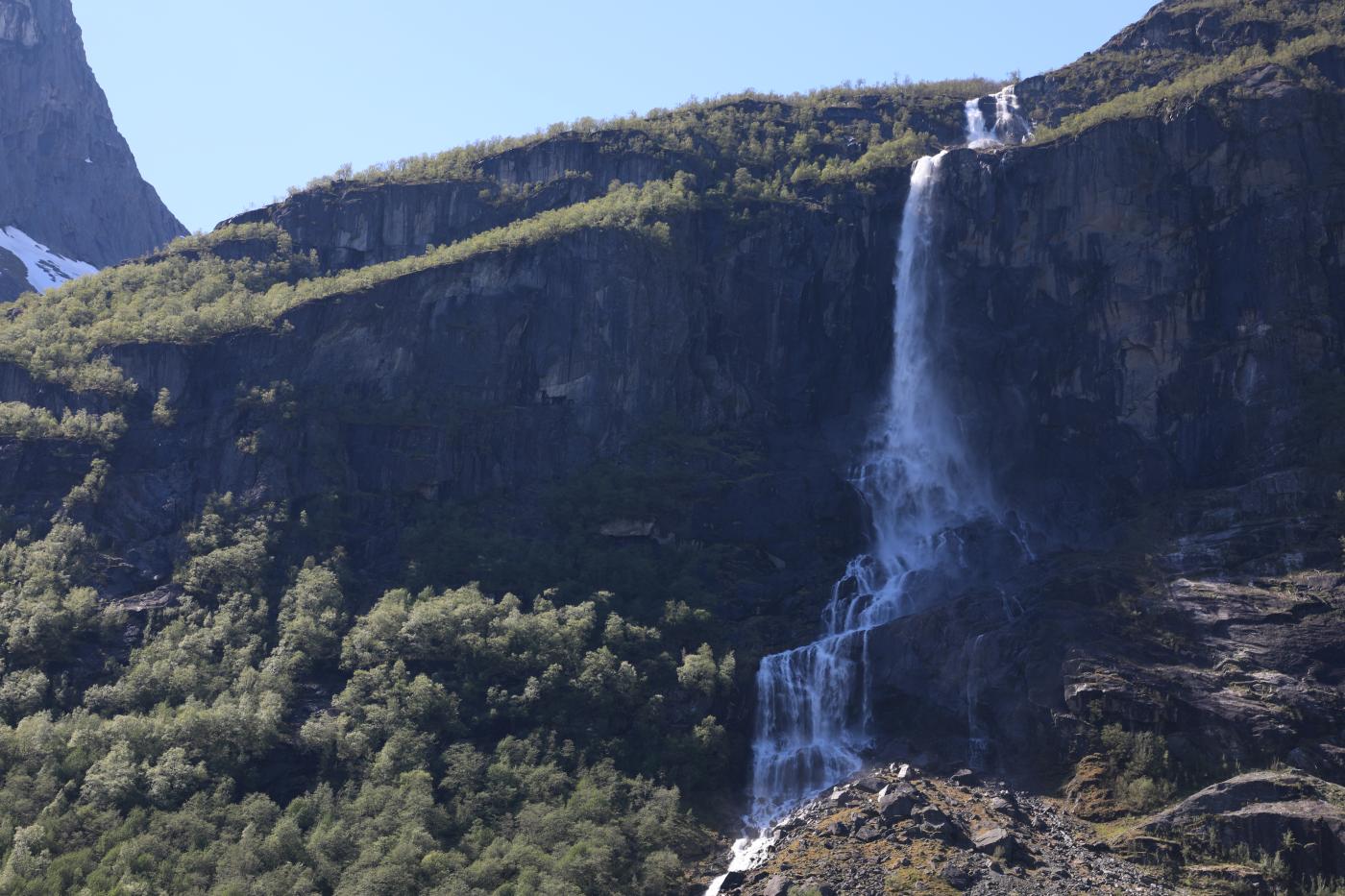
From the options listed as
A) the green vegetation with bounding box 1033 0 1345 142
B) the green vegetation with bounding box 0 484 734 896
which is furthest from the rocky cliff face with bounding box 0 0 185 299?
the green vegetation with bounding box 1033 0 1345 142

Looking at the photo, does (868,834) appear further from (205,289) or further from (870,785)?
(205,289)

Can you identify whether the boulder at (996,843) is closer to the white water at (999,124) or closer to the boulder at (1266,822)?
the boulder at (1266,822)

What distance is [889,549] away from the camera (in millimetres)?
90188

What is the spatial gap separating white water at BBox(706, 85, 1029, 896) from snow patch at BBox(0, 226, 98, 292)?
121 metres

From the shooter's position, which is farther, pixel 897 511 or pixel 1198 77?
pixel 1198 77

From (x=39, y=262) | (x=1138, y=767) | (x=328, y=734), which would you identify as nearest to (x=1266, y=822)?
(x=1138, y=767)

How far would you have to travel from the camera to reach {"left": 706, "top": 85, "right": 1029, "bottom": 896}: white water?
73625 mm

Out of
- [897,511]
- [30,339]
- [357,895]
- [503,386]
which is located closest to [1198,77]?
[897,511]

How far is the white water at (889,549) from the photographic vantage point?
73625 millimetres

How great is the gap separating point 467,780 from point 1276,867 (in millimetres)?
39380

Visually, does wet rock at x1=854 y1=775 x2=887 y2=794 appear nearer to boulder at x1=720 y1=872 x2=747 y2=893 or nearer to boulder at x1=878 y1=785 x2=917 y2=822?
boulder at x1=878 y1=785 x2=917 y2=822

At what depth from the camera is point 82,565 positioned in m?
84.1

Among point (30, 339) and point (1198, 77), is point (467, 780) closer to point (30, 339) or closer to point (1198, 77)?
point (30, 339)

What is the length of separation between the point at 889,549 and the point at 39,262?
140 metres
